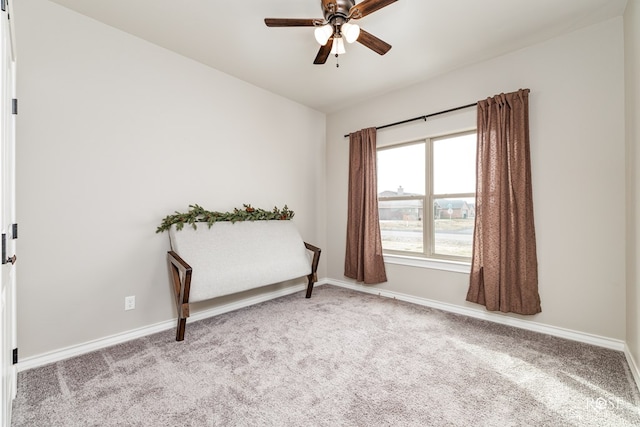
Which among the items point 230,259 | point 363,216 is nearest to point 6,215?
point 230,259

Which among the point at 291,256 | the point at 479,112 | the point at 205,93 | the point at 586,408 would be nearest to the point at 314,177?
the point at 291,256

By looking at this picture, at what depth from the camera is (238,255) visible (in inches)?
114

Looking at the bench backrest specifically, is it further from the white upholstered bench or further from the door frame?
the door frame

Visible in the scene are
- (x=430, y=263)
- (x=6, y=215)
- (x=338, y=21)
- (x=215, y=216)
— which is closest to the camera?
(x=6, y=215)

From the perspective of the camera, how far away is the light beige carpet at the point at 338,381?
1.58m

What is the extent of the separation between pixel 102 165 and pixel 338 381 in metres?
2.53

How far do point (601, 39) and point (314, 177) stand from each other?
10.7 ft

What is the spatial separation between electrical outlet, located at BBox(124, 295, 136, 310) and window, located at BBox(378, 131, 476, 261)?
2911mm

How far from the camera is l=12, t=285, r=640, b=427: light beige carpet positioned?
158cm

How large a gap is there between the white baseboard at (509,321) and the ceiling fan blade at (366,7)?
2896 mm

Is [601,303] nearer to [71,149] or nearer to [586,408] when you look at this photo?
[586,408]

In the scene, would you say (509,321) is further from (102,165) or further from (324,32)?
(102,165)

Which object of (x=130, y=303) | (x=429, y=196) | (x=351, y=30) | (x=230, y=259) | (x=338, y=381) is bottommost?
(x=338, y=381)

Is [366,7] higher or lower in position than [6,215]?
higher
